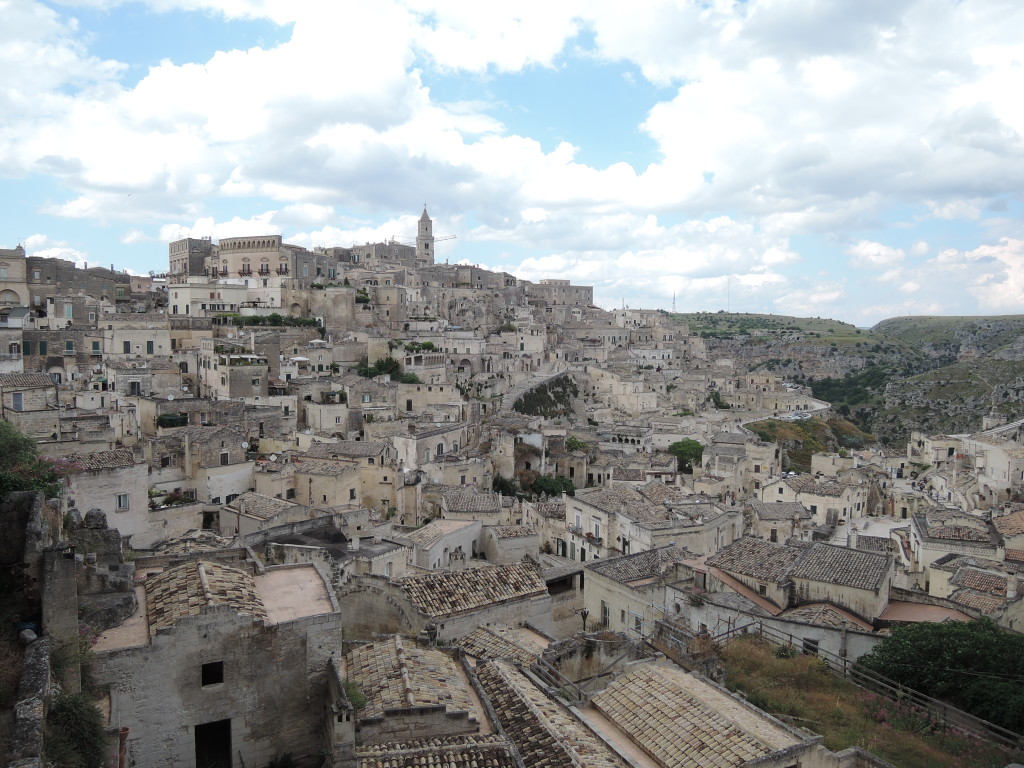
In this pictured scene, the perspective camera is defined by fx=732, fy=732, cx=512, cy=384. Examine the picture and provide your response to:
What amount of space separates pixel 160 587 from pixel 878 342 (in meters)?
148

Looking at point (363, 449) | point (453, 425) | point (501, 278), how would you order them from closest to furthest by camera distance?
point (363, 449), point (453, 425), point (501, 278)

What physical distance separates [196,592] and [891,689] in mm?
12294

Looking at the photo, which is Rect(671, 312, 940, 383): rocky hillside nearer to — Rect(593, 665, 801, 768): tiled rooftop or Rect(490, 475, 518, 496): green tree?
Rect(490, 475, 518, 496): green tree

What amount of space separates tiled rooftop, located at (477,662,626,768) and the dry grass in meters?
3.86

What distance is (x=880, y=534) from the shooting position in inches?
1364

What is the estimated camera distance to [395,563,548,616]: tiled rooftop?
14.8 meters

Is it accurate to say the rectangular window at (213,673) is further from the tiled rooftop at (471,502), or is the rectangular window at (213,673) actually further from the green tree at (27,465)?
the tiled rooftop at (471,502)

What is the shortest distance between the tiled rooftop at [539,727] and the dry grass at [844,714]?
3.86 m

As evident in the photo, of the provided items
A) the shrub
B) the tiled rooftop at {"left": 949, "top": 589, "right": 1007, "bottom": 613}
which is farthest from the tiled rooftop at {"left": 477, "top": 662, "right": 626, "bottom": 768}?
the tiled rooftop at {"left": 949, "top": 589, "right": 1007, "bottom": 613}

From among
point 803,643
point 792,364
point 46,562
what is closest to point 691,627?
point 803,643

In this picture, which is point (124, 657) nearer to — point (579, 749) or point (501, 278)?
point (579, 749)

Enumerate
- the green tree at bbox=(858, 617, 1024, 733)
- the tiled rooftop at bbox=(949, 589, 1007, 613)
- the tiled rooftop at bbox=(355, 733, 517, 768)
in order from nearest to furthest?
the tiled rooftop at bbox=(355, 733, 517, 768)
the green tree at bbox=(858, 617, 1024, 733)
the tiled rooftop at bbox=(949, 589, 1007, 613)

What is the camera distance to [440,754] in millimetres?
9273

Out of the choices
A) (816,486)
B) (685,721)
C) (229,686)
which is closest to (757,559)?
(685,721)
